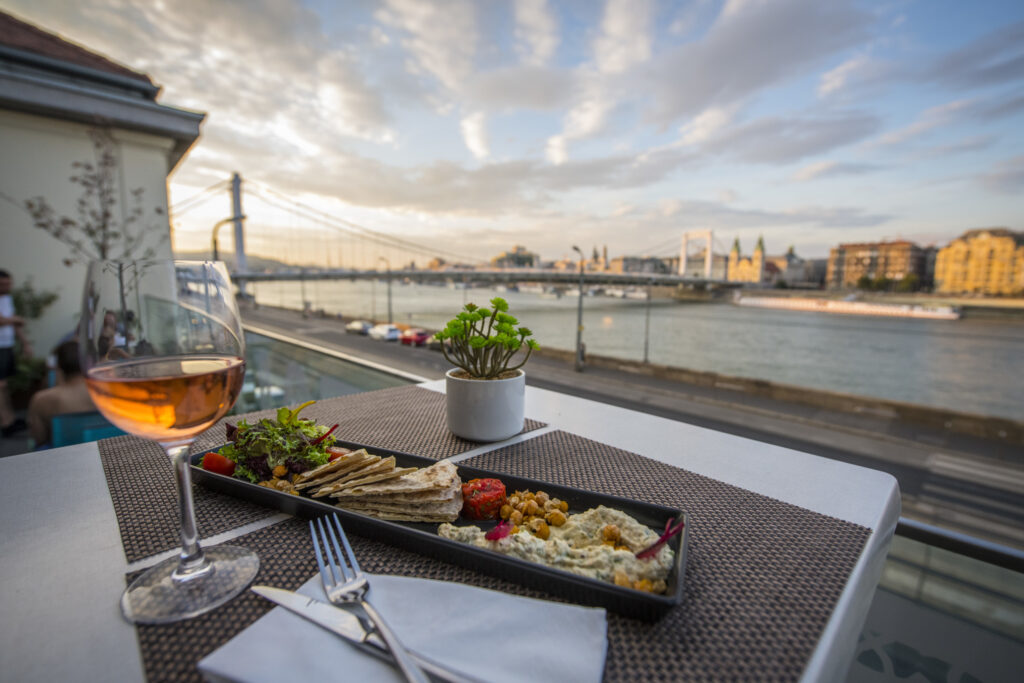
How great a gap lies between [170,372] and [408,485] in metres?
0.35

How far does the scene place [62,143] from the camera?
4.90 m

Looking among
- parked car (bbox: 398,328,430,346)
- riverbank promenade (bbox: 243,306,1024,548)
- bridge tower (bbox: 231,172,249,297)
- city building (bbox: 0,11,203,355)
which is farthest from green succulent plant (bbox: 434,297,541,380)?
bridge tower (bbox: 231,172,249,297)

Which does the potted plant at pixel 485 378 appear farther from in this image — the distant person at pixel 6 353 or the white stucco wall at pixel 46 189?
the white stucco wall at pixel 46 189

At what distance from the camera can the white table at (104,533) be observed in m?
0.44

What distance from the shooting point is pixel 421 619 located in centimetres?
47

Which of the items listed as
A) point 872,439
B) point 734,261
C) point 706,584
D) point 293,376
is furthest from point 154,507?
point 734,261

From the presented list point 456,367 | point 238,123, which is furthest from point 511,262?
point 456,367

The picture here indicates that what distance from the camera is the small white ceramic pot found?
103cm

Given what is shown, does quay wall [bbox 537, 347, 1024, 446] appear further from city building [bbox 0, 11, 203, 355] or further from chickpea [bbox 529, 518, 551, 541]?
chickpea [bbox 529, 518, 551, 541]

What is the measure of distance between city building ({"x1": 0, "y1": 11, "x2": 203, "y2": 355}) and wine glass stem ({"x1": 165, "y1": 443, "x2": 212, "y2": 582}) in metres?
6.09

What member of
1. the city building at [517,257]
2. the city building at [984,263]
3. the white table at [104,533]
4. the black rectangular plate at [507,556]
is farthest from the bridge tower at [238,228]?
the city building at [984,263]

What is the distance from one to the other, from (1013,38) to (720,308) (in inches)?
1354

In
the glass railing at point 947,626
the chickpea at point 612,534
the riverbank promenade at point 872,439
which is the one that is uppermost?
the chickpea at point 612,534

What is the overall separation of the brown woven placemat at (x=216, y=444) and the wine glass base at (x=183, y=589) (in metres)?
0.09
